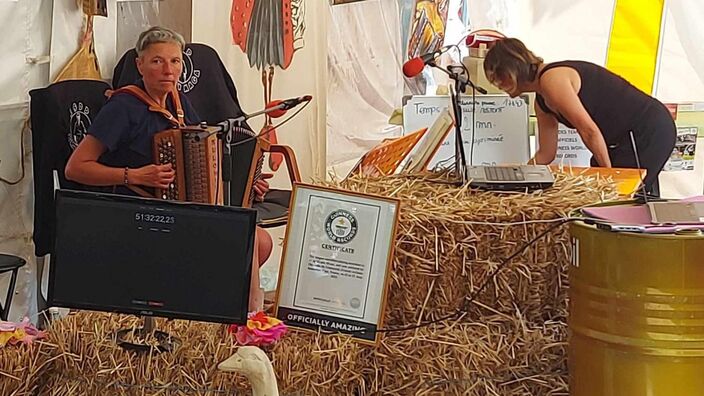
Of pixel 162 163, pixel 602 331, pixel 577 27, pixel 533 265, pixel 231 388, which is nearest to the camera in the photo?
pixel 602 331

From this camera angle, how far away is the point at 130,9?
7.83 feet

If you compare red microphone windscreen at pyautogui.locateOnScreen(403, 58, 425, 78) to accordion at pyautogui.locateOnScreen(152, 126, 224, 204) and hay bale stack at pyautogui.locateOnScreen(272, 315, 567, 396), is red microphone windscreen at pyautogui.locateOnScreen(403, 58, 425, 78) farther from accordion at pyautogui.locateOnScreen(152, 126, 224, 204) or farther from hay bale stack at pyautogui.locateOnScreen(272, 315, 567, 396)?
accordion at pyautogui.locateOnScreen(152, 126, 224, 204)

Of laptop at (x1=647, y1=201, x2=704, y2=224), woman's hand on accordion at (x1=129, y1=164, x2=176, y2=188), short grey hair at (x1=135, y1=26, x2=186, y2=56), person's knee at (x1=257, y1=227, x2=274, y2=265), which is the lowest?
person's knee at (x1=257, y1=227, x2=274, y2=265)

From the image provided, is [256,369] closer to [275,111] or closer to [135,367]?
[135,367]

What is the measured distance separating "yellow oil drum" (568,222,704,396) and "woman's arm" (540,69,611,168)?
5.83 ft

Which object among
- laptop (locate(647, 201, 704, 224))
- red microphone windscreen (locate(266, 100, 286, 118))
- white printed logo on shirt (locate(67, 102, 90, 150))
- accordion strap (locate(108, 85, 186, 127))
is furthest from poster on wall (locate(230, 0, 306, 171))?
laptop (locate(647, 201, 704, 224))

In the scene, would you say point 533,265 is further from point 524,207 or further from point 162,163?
point 162,163

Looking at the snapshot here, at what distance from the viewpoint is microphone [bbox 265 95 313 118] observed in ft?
8.24

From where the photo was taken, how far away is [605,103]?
2.85 metres

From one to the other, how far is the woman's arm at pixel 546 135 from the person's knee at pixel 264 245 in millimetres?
1123

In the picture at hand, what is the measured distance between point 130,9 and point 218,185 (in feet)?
1.93

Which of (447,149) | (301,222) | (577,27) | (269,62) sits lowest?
(301,222)

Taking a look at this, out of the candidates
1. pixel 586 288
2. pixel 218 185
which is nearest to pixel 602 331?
pixel 586 288

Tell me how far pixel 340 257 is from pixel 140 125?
1138 millimetres
